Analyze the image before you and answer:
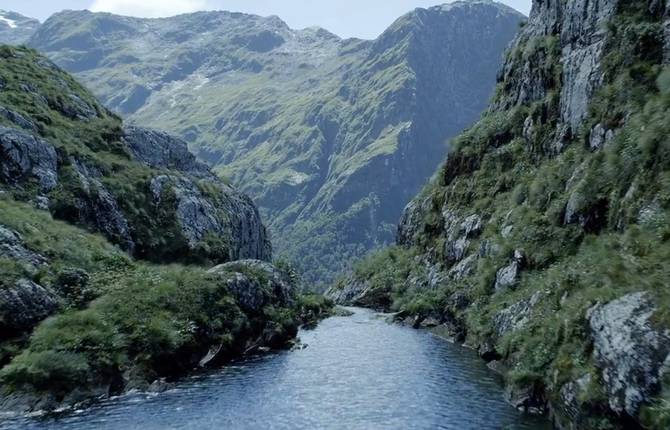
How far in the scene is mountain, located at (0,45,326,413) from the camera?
49406 mm

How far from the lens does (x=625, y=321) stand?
29547 mm

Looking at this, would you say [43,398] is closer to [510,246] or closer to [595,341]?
[595,341]

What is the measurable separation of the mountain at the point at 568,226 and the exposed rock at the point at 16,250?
42.9 metres

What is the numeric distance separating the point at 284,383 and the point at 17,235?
29244mm

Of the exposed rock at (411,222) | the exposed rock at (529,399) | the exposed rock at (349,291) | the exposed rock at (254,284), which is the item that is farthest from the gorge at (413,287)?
the exposed rock at (349,291)

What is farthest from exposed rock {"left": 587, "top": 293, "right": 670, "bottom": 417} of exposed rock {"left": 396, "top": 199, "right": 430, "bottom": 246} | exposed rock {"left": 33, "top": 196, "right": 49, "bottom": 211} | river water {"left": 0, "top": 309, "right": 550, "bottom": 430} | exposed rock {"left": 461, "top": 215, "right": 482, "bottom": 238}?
exposed rock {"left": 396, "top": 199, "right": 430, "bottom": 246}

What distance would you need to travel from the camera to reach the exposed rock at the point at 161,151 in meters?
105

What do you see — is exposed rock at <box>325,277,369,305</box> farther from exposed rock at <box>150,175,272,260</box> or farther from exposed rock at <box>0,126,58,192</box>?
exposed rock at <box>0,126,58,192</box>

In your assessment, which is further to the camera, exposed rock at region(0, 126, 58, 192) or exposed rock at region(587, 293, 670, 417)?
exposed rock at region(0, 126, 58, 192)

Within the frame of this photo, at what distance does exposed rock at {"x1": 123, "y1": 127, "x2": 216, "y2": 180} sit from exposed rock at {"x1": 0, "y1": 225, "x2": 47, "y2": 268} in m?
46.5

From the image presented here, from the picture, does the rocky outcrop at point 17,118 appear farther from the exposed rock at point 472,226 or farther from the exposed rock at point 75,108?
the exposed rock at point 472,226

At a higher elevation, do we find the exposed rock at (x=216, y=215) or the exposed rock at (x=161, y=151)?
the exposed rock at (x=161, y=151)

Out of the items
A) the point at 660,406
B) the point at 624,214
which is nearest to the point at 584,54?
the point at 624,214

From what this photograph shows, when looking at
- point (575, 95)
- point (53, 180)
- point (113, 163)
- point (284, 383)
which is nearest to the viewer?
point (284, 383)
